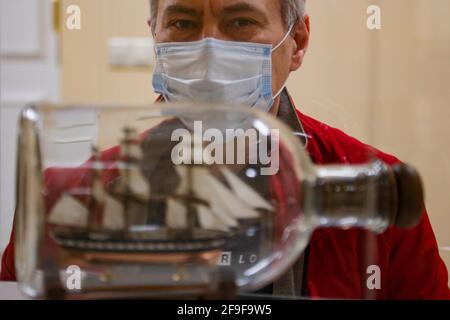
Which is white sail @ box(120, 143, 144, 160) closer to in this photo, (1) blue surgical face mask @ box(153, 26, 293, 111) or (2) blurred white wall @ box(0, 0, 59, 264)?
(1) blue surgical face mask @ box(153, 26, 293, 111)

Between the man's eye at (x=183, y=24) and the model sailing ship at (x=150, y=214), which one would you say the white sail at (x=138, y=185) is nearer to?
the model sailing ship at (x=150, y=214)

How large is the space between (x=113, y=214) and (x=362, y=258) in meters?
0.31

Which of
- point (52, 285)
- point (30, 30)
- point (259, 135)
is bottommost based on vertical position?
point (52, 285)

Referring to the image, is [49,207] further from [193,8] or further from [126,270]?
[193,8]

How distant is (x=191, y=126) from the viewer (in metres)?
0.51

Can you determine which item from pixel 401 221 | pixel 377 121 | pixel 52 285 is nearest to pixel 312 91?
pixel 377 121

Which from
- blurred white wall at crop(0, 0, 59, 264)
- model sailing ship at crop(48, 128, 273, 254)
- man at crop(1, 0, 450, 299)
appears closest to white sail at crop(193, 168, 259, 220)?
model sailing ship at crop(48, 128, 273, 254)

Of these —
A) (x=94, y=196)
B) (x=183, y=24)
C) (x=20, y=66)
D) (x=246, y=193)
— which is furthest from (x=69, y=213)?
(x=20, y=66)

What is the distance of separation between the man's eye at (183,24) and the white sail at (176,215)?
0.78 ft

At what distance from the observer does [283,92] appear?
61 centimetres

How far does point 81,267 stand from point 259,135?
190 millimetres

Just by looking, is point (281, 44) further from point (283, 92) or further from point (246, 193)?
point (246, 193)

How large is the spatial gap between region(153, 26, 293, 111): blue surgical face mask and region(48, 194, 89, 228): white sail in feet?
0.63

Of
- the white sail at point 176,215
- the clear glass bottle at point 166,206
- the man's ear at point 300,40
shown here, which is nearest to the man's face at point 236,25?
the man's ear at point 300,40
